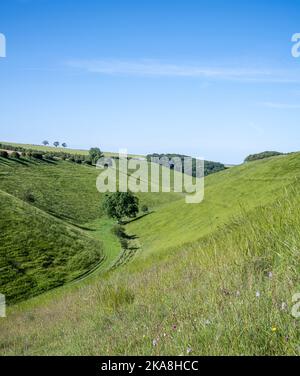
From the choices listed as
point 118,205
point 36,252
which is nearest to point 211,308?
point 36,252

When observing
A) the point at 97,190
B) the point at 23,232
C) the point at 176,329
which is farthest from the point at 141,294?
the point at 97,190

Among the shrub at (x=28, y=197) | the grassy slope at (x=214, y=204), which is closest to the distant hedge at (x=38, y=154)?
the shrub at (x=28, y=197)

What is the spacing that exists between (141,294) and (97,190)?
445 ft

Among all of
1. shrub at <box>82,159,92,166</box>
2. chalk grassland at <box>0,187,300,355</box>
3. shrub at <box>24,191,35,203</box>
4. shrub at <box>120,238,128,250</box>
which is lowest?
shrub at <box>120,238,128,250</box>

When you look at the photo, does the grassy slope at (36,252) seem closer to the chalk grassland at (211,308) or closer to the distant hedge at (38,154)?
the chalk grassland at (211,308)

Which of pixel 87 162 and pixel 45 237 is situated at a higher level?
pixel 87 162

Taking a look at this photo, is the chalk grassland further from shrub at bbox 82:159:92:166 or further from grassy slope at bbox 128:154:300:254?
shrub at bbox 82:159:92:166

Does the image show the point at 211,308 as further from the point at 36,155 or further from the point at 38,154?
the point at 38,154

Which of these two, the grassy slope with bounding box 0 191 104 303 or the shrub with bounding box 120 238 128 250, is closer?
the grassy slope with bounding box 0 191 104 303

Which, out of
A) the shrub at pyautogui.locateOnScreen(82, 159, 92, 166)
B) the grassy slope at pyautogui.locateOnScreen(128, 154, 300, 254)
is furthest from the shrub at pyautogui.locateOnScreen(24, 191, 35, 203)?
the shrub at pyautogui.locateOnScreen(82, 159, 92, 166)

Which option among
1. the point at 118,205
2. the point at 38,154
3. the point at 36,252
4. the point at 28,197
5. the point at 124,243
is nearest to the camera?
the point at 36,252

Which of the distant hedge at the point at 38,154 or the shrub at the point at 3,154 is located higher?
the distant hedge at the point at 38,154

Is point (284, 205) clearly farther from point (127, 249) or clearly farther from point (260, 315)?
point (127, 249)
